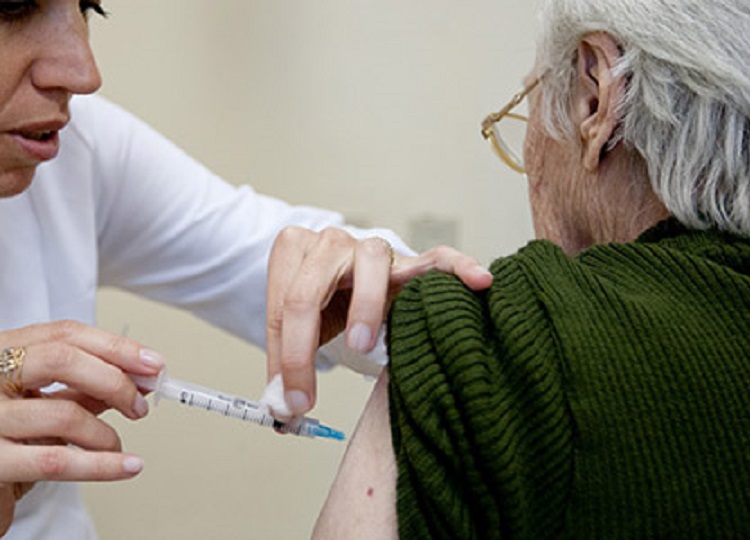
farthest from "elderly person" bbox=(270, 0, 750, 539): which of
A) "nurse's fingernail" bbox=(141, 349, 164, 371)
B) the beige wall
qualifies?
the beige wall

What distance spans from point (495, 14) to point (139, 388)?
1.53m

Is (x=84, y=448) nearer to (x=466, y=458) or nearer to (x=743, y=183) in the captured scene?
(x=466, y=458)

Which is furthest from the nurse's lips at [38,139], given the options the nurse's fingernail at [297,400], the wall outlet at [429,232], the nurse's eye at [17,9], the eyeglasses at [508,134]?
the wall outlet at [429,232]

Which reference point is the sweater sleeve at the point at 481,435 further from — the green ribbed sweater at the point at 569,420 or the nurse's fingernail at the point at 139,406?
the nurse's fingernail at the point at 139,406

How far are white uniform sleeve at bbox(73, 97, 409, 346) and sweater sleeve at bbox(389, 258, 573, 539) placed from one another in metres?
0.66

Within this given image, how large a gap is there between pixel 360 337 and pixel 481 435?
0.58 ft

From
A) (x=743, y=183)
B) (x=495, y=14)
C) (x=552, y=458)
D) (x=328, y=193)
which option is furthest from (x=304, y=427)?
(x=495, y=14)

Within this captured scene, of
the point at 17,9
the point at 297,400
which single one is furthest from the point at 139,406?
the point at 17,9

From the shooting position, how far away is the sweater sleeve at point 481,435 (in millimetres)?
669

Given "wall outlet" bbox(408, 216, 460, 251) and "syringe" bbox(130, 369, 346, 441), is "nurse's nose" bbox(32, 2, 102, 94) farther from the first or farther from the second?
"wall outlet" bbox(408, 216, 460, 251)

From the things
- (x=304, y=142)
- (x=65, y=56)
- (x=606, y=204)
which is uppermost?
(x=304, y=142)

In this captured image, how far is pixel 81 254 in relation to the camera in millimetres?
1266

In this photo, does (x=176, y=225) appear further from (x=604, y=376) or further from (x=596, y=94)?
→ (x=604, y=376)

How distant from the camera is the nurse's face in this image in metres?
0.94
